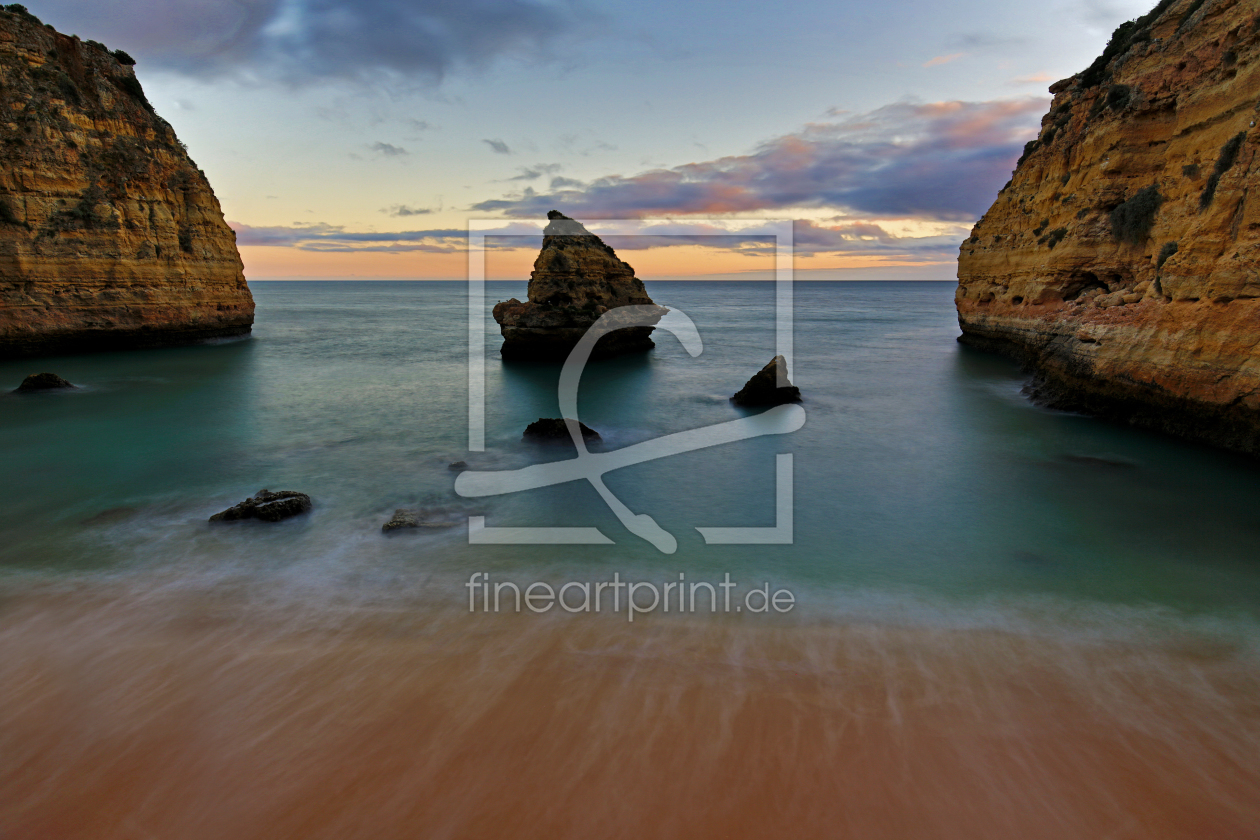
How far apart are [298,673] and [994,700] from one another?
538 centimetres

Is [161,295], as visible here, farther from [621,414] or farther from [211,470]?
[621,414]

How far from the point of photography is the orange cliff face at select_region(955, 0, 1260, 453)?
9875mm

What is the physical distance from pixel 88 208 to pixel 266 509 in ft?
67.4

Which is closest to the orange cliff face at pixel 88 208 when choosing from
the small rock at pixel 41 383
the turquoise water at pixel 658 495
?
the turquoise water at pixel 658 495

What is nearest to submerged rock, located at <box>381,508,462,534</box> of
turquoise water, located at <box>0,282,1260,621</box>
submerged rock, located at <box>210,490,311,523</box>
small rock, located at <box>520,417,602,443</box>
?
turquoise water, located at <box>0,282,1260,621</box>

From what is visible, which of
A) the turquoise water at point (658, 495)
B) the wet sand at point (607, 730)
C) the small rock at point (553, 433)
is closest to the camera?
the wet sand at point (607, 730)

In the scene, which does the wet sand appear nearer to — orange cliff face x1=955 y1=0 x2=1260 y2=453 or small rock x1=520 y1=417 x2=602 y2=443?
small rock x1=520 y1=417 x2=602 y2=443

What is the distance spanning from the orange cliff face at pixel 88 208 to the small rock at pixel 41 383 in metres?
5.93

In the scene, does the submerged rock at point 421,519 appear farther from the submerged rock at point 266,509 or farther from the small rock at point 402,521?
the submerged rock at point 266,509

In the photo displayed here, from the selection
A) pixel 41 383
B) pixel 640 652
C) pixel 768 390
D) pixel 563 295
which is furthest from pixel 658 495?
pixel 41 383

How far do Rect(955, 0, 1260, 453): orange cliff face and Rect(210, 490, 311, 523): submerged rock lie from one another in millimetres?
14318

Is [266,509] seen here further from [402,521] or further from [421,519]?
[421,519]

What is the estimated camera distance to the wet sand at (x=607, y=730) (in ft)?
11.6

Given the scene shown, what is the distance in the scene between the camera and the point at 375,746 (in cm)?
403
